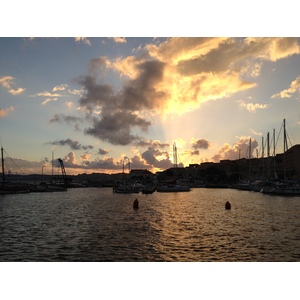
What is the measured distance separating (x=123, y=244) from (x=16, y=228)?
11199mm

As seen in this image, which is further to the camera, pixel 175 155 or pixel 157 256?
pixel 175 155

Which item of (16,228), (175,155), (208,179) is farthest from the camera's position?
(208,179)

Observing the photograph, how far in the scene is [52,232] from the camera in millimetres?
23328

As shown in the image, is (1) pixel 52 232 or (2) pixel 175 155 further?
(2) pixel 175 155

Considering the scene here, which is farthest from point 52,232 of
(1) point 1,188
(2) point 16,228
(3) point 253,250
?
(1) point 1,188

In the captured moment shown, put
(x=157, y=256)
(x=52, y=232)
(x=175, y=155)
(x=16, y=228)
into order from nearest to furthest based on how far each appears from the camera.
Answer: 1. (x=157, y=256)
2. (x=52, y=232)
3. (x=16, y=228)
4. (x=175, y=155)

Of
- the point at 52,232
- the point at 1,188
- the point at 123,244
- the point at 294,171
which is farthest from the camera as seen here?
the point at 294,171

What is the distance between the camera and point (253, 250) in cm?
1662
